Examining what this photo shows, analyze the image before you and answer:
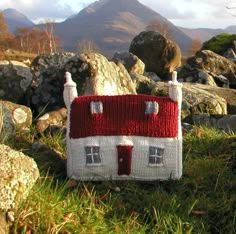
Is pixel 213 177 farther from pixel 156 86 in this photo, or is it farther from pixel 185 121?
pixel 156 86

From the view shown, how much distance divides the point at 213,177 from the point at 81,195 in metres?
1.51

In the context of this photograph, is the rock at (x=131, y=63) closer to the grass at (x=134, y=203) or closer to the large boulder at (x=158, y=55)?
the large boulder at (x=158, y=55)

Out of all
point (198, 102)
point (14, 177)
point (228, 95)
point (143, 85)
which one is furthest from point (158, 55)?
point (14, 177)

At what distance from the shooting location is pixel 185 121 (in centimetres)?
807

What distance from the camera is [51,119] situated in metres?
7.17

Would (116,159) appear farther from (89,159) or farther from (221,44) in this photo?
(221,44)

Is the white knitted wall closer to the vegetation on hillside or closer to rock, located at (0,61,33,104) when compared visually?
rock, located at (0,61,33,104)

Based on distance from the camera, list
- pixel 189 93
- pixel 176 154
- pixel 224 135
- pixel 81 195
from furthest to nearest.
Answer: pixel 189 93
pixel 224 135
pixel 176 154
pixel 81 195

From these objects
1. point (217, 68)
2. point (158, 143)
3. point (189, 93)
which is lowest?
point (217, 68)

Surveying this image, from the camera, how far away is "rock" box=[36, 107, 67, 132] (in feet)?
22.6

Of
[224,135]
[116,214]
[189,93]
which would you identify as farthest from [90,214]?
[189,93]

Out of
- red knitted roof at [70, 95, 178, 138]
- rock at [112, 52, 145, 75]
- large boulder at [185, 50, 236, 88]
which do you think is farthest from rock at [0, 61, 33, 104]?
large boulder at [185, 50, 236, 88]

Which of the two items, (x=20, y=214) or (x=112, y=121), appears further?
(x=112, y=121)

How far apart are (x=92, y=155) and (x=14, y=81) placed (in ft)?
13.9
